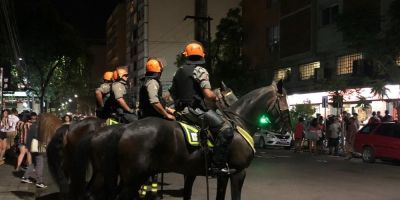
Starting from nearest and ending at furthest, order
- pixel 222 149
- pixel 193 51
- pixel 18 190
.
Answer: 1. pixel 222 149
2. pixel 193 51
3. pixel 18 190

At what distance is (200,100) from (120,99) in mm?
2677

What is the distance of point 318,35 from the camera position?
3203cm

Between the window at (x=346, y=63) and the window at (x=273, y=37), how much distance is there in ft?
26.3

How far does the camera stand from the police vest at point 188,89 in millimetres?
7391

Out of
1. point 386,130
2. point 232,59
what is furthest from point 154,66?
point 232,59

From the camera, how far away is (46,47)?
3472 centimetres

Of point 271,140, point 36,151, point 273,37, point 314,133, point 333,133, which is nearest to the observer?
point 36,151

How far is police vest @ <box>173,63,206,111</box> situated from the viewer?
739cm

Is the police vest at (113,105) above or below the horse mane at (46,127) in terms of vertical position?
above

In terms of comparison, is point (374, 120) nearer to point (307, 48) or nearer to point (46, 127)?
point (307, 48)

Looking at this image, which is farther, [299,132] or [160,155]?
[299,132]

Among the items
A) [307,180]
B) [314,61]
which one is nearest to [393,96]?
[314,61]

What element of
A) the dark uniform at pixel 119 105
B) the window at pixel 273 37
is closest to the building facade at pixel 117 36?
the window at pixel 273 37

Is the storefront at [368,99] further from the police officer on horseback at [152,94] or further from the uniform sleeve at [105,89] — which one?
the police officer on horseback at [152,94]
